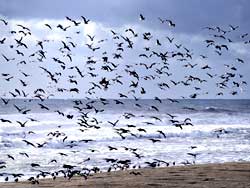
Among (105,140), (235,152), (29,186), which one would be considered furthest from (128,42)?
(105,140)

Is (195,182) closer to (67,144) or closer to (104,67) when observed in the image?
(104,67)

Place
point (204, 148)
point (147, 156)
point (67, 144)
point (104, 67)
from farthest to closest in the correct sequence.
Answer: point (67, 144) < point (204, 148) < point (147, 156) < point (104, 67)

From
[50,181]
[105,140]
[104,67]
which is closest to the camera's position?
[104,67]

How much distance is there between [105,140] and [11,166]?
19.0 m

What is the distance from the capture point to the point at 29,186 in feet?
62.0

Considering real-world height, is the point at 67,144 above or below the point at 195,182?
above

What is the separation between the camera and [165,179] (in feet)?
64.6

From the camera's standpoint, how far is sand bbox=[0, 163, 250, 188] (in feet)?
60.8

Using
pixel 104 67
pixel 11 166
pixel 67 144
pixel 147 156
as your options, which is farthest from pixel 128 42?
pixel 67 144

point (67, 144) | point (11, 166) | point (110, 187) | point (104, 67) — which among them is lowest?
point (110, 187)

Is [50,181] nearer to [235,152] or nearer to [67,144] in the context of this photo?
[235,152]

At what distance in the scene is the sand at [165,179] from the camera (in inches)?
729

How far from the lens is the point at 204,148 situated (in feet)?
122

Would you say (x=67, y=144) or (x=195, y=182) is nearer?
(x=195, y=182)
